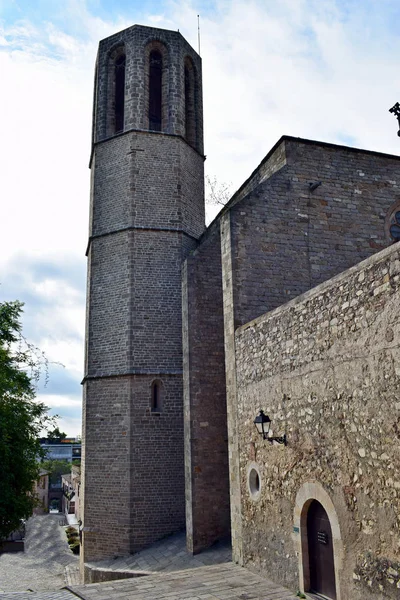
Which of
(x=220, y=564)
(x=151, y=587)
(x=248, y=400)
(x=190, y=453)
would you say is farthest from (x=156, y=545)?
(x=248, y=400)

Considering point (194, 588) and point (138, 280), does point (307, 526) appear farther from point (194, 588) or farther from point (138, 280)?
point (138, 280)

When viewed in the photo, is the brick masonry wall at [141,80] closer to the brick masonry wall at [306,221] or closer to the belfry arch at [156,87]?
the belfry arch at [156,87]

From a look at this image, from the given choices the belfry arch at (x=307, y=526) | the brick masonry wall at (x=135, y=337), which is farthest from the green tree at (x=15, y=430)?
the belfry arch at (x=307, y=526)

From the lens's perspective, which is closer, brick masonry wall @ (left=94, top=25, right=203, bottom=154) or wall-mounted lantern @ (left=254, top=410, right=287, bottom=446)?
wall-mounted lantern @ (left=254, top=410, right=287, bottom=446)

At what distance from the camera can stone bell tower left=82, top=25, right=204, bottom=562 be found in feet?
44.0

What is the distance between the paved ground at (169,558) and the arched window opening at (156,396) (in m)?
3.21

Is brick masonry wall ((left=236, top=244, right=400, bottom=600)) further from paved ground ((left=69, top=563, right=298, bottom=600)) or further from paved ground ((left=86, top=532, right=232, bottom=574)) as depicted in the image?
paved ground ((left=86, top=532, right=232, bottom=574))

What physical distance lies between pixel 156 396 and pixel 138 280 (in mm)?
3319

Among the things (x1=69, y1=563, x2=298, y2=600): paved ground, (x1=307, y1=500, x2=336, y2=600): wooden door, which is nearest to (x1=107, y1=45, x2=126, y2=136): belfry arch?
(x1=69, y1=563, x2=298, y2=600): paved ground

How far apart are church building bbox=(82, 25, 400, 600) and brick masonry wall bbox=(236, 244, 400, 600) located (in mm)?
23

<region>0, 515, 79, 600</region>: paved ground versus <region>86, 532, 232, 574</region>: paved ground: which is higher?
<region>86, 532, 232, 574</region>: paved ground

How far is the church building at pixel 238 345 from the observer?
597 centimetres

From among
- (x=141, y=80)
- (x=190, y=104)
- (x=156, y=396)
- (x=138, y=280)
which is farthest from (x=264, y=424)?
(x=190, y=104)

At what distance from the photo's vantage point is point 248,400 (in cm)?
876
